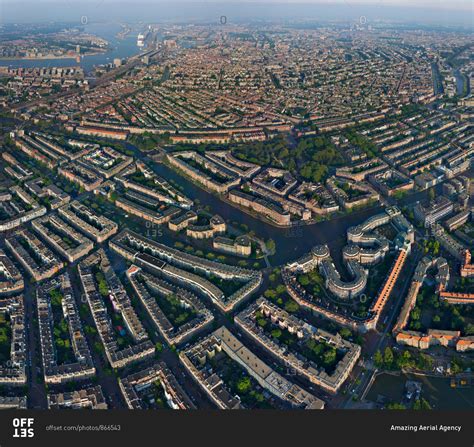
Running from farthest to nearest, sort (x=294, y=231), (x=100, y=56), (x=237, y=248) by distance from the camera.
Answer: (x=100, y=56)
(x=294, y=231)
(x=237, y=248)

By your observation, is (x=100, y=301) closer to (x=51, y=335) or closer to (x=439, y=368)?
(x=51, y=335)

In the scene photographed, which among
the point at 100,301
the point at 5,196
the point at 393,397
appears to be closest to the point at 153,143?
the point at 5,196

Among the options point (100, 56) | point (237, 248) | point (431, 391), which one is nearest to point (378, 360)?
point (431, 391)

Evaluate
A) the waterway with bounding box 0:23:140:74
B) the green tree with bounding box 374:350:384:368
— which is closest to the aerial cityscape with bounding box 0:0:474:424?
the green tree with bounding box 374:350:384:368

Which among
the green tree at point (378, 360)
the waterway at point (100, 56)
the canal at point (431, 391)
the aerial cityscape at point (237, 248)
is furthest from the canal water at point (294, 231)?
the waterway at point (100, 56)

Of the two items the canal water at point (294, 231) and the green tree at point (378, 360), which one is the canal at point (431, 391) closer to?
the green tree at point (378, 360)

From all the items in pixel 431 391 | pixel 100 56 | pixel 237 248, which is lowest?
pixel 431 391

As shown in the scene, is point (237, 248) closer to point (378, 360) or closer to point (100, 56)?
point (378, 360)
